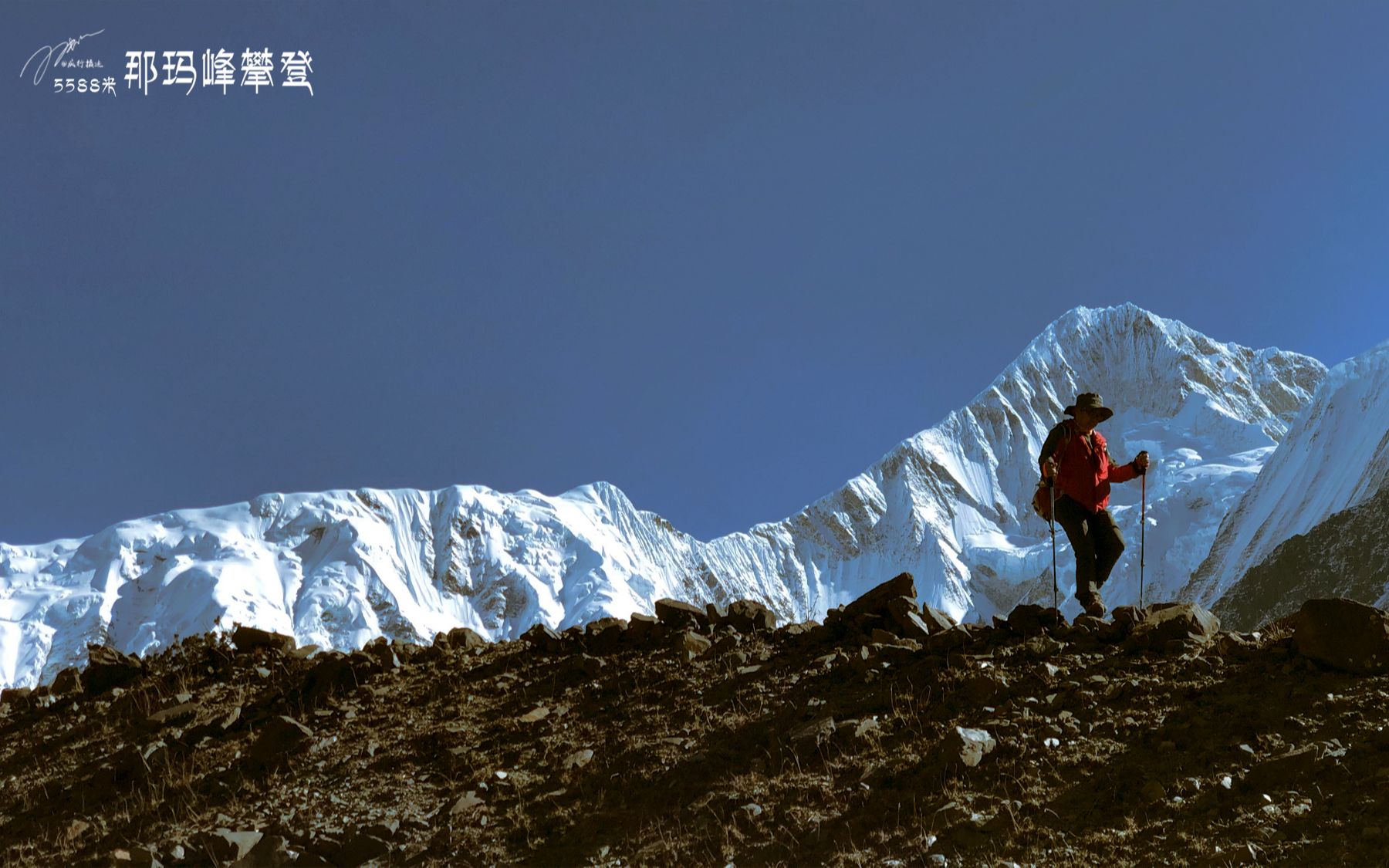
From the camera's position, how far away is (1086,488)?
33.9ft

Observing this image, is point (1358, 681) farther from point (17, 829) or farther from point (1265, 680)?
A: point (17, 829)

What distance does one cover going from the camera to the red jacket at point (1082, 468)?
1034 centimetres

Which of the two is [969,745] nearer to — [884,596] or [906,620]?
[906,620]

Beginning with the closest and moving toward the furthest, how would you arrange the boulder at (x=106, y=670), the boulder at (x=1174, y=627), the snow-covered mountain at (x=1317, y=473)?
the boulder at (x=1174, y=627) → the boulder at (x=106, y=670) → the snow-covered mountain at (x=1317, y=473)

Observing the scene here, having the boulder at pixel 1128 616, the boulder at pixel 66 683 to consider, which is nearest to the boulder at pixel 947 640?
the boulder at pixel 1128 616

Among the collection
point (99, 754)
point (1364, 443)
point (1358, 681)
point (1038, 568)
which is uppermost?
point (1038, 568)

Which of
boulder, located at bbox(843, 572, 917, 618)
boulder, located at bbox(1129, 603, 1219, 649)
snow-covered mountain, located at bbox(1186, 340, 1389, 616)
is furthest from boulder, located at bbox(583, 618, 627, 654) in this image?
snow-covered mountain, located at bbox(1186, 340, 1389, 616)

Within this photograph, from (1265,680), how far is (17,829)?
418 inches

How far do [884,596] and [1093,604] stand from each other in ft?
7.18

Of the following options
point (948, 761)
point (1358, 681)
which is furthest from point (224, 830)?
point (1358, 681)

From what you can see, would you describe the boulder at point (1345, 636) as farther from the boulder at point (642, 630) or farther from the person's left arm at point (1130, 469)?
the boulder at point (642, 630)

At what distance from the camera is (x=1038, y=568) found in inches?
7766

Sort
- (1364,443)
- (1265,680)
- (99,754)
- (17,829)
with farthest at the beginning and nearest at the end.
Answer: (1364,443) → (99,754) → (17,829) → (1265,680)

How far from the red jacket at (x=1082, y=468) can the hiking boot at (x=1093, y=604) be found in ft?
3.05
